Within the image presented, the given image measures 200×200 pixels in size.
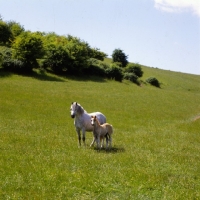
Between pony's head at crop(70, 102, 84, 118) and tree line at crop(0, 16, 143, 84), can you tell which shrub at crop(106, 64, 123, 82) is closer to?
tree line at crop(0, 16, 143, 84)

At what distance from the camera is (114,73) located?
71.9 meters

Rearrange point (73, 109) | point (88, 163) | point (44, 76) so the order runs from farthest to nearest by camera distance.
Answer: point (44, 76)
point (73, 109)
point (88, 163)

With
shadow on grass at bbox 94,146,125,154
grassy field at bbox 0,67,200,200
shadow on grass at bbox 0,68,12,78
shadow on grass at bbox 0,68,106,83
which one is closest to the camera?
grassy field at bbox 0,67,200,200

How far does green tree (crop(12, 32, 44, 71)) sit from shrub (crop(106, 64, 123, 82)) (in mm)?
18493

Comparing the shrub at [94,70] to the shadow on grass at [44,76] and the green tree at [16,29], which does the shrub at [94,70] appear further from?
the green tree at [16,29]

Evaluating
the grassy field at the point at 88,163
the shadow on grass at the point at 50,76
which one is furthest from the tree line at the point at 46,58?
the grassy field at the point at 88,163

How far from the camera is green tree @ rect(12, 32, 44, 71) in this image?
5634cm

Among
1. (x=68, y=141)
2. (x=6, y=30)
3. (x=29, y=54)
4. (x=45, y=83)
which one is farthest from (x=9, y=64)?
(x=68, y=141)

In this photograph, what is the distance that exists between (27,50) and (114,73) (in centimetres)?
2226

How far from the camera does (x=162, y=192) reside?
10.1m

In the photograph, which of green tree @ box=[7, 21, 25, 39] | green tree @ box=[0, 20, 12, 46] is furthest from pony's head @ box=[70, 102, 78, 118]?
green tree @ box=[7, 21, 25, 39]

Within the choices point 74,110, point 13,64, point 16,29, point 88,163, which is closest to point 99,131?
point 74,110

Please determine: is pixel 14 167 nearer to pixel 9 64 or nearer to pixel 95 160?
pixel 95 160

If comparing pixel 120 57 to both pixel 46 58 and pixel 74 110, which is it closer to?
pixel 46 58
